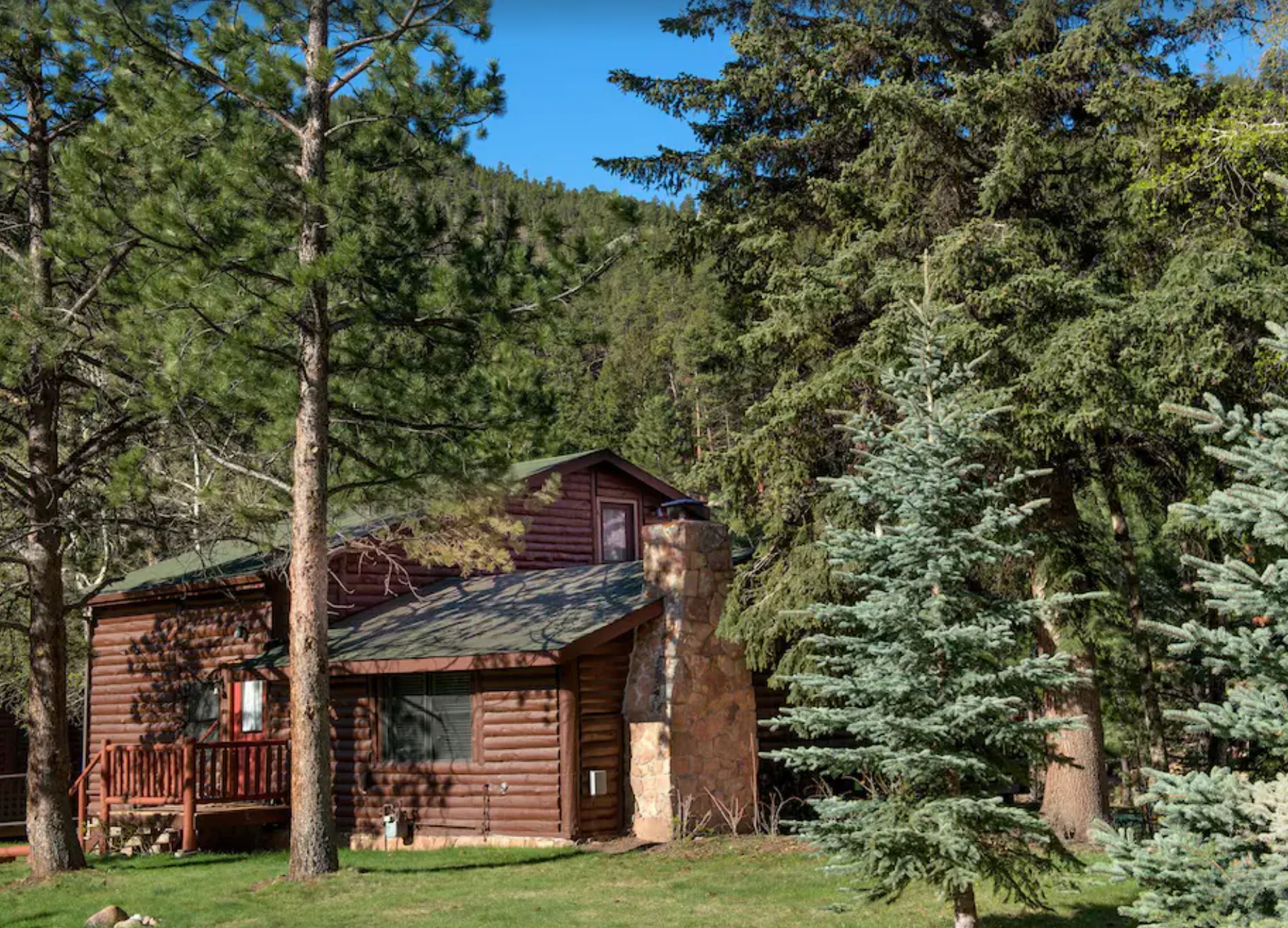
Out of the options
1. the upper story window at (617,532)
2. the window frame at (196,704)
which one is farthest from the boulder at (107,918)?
the upper story window at (617,532)

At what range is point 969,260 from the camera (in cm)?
1394

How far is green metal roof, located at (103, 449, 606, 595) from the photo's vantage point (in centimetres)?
2028

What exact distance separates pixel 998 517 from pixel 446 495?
8.30 metres

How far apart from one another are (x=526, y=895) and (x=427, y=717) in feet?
18.8

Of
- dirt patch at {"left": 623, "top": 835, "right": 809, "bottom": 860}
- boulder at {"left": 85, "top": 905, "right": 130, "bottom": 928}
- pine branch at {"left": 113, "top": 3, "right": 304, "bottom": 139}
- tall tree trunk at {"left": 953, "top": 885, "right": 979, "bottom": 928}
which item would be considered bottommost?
dirt patch at {"left": 623, "top": 835, "right": 809, "bottom": 860}

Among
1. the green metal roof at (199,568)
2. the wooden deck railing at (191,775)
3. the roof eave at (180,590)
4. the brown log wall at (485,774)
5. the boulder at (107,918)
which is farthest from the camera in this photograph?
the green metal roof at (199,568)

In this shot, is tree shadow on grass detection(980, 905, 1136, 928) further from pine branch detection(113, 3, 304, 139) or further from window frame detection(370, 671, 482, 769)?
pine branch detection(113, 3, 304, 139)

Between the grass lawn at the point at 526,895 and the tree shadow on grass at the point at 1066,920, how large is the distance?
17mm

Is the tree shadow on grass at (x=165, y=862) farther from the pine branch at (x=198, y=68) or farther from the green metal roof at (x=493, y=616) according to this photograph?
the pine branch at (x=198, y=68)

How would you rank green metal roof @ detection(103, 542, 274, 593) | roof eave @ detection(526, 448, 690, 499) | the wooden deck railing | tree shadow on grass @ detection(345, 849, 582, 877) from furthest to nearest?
roof eave @ detection(526, 448, 690, 499) < green metal roof @ detection(103, 542, 274, 593) < the wooden deck railing < tree shadow on grass @ detection(345, 849, 582, 877)

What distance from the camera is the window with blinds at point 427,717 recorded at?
1731cm

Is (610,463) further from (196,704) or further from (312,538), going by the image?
(312,538)

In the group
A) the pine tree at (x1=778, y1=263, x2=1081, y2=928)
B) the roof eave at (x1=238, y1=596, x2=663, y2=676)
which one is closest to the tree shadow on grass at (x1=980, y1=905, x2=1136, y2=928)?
the pine tree at (x1=778, y1=263, x2=1081, y2=928)

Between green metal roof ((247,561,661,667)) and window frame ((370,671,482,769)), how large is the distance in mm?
449
